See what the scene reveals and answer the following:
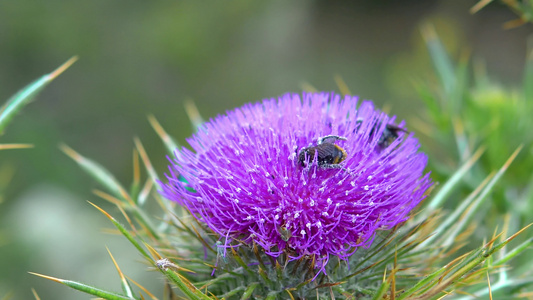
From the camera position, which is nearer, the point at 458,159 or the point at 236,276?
the point at 236,276

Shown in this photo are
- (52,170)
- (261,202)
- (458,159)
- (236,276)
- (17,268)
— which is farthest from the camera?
(52,170)

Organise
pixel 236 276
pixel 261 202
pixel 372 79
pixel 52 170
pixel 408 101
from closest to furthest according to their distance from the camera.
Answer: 1. pixel 261 202
2. pixel 236 276
3. pixel 52 170
4. pixel 408 101
5. pixel 372 79

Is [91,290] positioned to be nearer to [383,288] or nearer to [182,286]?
[182,286]

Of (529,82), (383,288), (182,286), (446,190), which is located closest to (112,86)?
(529,82)

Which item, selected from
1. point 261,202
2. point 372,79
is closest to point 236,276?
point 261,202

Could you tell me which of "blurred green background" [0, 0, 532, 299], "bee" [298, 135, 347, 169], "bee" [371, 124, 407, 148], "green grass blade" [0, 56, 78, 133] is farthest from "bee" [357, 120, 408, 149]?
"blurred green background" [0, 0, 532, 299]

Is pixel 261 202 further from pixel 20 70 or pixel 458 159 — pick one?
pixel 20 70

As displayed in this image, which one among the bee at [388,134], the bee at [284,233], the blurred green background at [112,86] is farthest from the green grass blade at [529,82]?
the blurred green background at [112,86]

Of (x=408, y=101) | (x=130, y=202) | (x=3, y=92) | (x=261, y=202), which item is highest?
(x=3, y=92)
